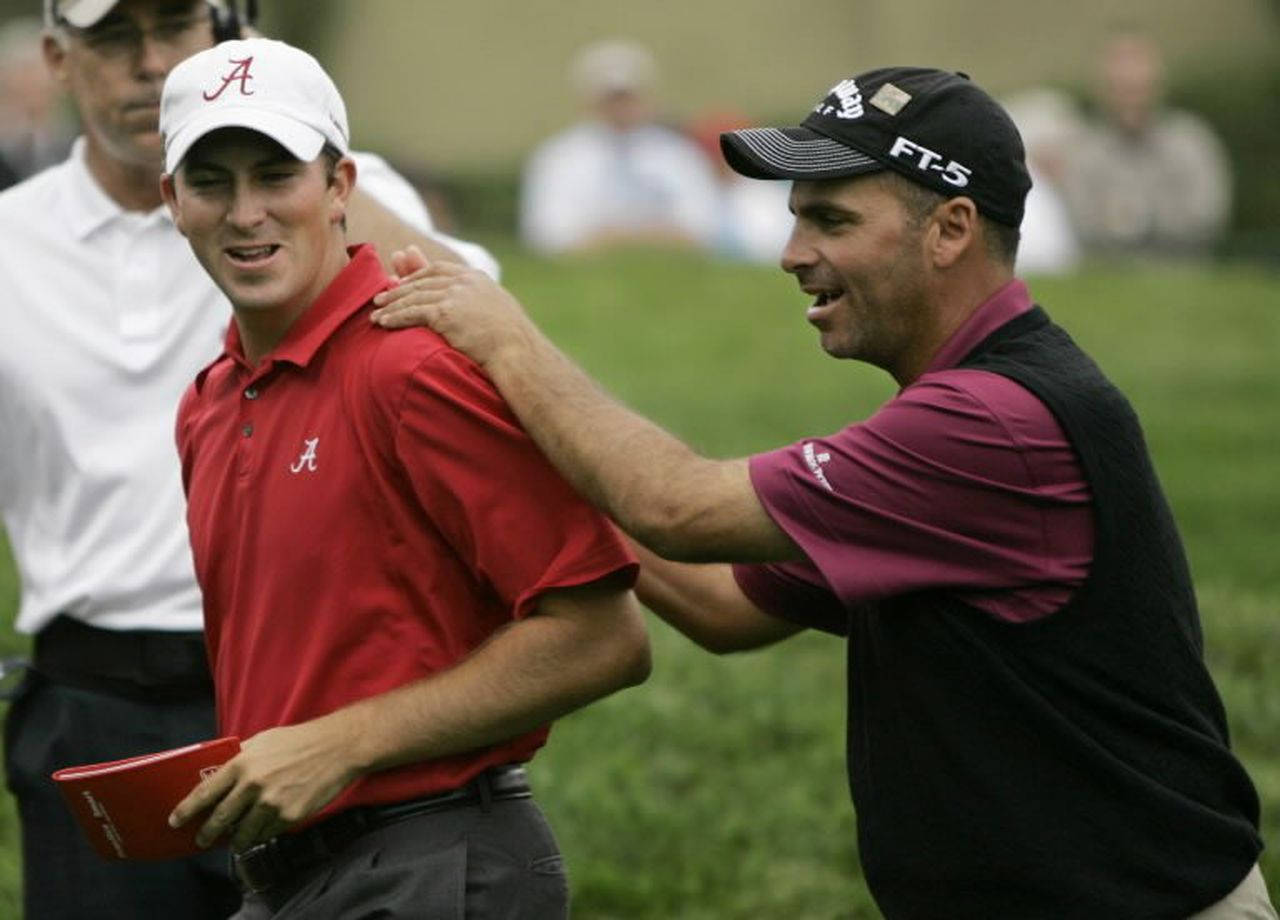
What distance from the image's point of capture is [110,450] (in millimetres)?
5137

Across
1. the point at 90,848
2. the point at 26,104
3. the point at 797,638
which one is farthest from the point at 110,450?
the point at 26,104

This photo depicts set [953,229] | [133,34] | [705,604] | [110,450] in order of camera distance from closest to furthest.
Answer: [953,229] → [705,604] → [110,450] → [133,34]

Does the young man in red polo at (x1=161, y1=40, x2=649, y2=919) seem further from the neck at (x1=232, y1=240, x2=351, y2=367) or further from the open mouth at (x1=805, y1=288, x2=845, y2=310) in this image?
the open mouth at (x1=805, y1=288, x2=845, y2=310)

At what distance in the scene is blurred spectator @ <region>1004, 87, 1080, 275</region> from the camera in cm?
1638

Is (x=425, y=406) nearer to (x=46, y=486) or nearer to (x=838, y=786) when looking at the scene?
(x=46, y=486)

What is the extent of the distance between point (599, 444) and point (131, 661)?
152 centimetres

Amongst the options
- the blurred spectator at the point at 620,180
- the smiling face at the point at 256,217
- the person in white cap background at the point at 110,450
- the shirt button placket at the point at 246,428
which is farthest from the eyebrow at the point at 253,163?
the blurred spectator at the point at 620,180

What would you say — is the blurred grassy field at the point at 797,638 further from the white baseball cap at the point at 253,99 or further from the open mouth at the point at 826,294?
the white baseball cap at the point at 253,99

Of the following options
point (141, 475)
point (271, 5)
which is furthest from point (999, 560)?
point (271, 5)

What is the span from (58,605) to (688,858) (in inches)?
106

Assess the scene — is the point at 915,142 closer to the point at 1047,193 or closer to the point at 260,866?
the point at 260,866

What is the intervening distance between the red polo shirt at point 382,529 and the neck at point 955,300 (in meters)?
0.70

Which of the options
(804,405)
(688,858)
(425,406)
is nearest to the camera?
(425,406)

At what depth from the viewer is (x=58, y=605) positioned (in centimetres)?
518
